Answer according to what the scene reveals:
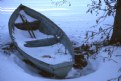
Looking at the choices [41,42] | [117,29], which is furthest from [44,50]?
[117,29]

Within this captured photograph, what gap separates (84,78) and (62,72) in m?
0.55

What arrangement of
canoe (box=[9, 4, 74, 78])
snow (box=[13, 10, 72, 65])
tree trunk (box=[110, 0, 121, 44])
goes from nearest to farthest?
canoe (box=[9, 4, 74, 78]), snow (box=[13, 10, 72, 65]), tree trunk (box=[110, 0, 121, 44])

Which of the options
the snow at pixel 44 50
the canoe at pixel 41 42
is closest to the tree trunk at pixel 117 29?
the canoe at pixel 41 42

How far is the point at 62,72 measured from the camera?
22.8 ft

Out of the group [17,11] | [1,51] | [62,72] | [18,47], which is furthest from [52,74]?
[17,11]

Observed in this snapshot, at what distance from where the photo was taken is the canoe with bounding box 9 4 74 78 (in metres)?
7.01

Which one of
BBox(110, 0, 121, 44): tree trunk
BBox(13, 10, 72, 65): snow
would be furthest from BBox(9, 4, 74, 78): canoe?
BBox(110, 0, 121, 44): tree trunk

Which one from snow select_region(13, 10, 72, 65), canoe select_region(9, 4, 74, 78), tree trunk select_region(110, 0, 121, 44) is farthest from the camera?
tree trunk select_region(110, 0, 121, 44)

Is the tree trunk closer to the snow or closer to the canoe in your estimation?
the canoe

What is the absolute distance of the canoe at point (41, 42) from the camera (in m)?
7.01

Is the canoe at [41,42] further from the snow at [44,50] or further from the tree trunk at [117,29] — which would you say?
the tree trunk at [117,29]

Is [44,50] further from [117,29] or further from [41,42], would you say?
[117,29]

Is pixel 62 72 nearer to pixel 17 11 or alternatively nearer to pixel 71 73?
pixel 71 73

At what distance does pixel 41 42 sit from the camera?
8.27m
